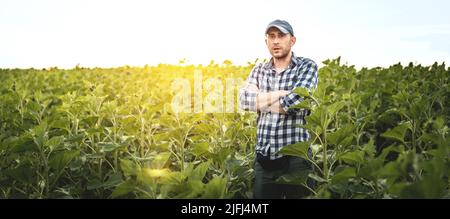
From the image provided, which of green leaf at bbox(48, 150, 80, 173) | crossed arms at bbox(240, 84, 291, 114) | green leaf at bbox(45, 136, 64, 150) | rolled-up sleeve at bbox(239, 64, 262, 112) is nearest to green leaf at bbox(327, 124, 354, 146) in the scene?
crossed arms at bbox(240, 84, 291, 114)

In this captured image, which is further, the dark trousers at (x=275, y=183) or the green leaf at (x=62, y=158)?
the dark trousers at (x=275, y=183)

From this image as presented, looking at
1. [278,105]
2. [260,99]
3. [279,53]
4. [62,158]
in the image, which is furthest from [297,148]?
[62,158]

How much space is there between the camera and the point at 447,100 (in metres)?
7.96

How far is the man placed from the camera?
3.60m

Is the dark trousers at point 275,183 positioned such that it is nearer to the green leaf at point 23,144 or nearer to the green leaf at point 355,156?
the green leaf at point 355,156

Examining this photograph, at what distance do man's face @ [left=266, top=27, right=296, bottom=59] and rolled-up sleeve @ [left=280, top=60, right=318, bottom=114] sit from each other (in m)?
0.17

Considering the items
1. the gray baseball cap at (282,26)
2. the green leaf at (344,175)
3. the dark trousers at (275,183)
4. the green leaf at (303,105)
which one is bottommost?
the dark trousers at (275,183)

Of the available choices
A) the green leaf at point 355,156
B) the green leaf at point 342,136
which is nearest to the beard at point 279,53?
the green leaf at point 342,136

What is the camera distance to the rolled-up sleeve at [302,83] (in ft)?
11.5

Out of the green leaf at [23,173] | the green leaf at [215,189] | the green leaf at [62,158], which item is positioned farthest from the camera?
the green leaf at [23,173]

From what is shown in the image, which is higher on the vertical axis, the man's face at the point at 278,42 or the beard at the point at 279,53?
the man's face at the point at 278,42
